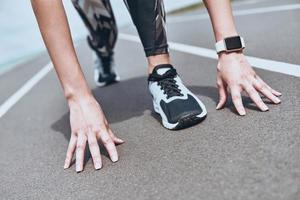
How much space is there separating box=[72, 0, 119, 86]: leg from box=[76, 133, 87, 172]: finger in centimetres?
159

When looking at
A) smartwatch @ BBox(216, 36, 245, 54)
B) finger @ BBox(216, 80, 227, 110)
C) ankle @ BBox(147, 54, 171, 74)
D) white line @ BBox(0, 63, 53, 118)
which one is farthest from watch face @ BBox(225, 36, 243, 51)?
white line @ BBox(0, 63, 53, 118)

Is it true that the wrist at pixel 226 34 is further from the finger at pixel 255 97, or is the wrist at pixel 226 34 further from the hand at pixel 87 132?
the hand at pixel 87 132

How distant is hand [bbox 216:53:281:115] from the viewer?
6.28ft

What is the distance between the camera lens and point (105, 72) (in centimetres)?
353

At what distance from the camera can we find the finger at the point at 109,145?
1804 mm

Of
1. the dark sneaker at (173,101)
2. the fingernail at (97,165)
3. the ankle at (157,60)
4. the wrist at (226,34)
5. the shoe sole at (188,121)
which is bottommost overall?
the fingernail at (97,165)

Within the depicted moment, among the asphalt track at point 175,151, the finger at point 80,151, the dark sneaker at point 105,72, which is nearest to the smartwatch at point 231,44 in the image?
the asphalt track at point 175,151

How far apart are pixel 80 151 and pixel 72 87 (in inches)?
11.1

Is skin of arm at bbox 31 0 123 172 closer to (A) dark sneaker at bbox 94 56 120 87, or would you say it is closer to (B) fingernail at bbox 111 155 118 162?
(B) fingernail at bbox 111 155 118 162

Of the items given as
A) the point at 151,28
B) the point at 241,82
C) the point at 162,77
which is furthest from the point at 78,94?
the point at 241,82

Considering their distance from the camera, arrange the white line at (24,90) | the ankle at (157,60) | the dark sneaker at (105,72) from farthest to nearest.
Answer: the white line at (24,90), the dark sneaker at (105,72), the ankle at (157,60)

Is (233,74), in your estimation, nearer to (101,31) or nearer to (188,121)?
(188,121)

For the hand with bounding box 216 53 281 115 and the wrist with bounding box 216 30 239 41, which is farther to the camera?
A: the wrist with bounding box 216 30 239 41

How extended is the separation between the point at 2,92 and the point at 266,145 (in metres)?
3.60
